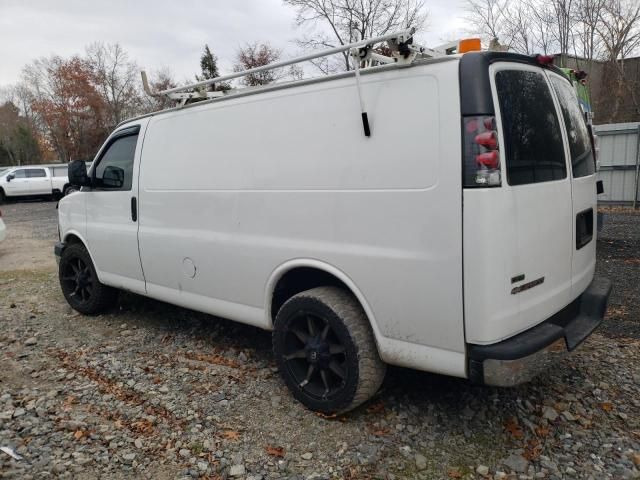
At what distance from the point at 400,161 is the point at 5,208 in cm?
2225

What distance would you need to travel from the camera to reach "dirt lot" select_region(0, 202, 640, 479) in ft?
8.84

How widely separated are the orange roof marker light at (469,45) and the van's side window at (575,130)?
65cm

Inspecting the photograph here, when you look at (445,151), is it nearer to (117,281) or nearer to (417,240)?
(417,240)

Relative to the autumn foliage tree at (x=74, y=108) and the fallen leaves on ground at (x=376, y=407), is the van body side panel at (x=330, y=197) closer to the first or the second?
the fallen leaves on ground at (x=376, y=407)

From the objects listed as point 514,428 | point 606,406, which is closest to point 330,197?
point 514,428

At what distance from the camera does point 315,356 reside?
10.3 feet

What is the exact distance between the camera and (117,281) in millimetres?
4816

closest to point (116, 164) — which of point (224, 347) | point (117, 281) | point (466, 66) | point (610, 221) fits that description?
point (117, 281)

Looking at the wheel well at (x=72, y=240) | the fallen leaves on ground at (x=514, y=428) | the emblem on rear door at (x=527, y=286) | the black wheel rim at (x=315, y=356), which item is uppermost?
the wheel well at (x=72, y=240)

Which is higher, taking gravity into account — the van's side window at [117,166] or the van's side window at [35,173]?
the van's side window at [35,173]

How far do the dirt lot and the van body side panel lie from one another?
1.75ft

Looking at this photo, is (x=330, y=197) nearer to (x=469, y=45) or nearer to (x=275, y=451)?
(x=469, y=45)

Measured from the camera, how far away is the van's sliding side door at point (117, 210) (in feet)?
14.7

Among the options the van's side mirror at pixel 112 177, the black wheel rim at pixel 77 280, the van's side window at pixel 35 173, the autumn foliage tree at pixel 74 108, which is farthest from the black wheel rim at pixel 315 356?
the autumn foliage tree at pixel 74 108
